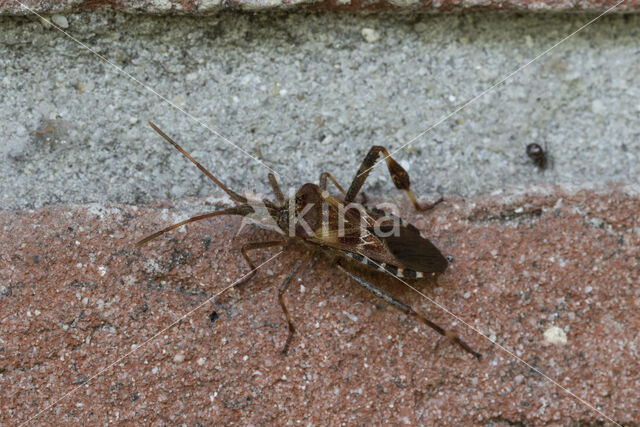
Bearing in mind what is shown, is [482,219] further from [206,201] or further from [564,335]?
[206,201]

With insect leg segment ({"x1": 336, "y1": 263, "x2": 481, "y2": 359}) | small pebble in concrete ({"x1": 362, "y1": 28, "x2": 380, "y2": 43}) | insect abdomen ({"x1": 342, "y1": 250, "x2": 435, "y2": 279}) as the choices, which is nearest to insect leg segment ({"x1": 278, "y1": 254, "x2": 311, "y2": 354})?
insect leg segment ({"x1": 336, "y1": 263, "x2": 481, "y2": 359})

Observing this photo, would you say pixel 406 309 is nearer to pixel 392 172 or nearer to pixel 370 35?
pixel 392 172

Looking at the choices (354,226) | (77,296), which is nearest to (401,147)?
(354,226)

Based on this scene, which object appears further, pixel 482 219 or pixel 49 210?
pixel 482 219

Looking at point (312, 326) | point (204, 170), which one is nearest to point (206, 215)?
point (204, 170)

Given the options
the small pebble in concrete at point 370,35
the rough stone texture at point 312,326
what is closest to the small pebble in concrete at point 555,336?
the rough stone texture at point 312,326
